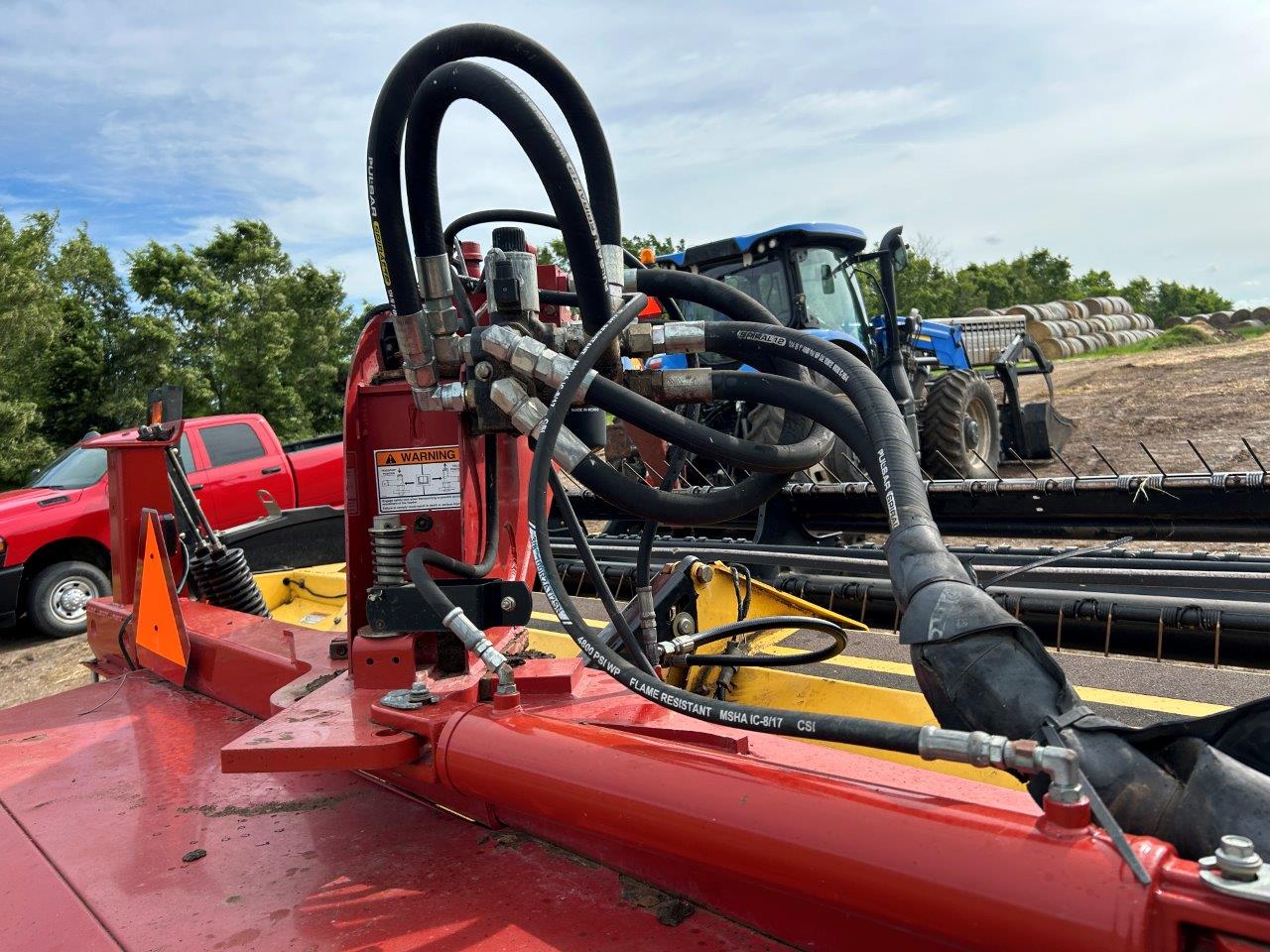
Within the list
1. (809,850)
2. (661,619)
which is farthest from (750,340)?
(661,619)

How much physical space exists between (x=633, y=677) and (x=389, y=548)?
0.89 m

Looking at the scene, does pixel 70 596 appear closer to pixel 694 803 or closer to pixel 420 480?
pixel 420 480

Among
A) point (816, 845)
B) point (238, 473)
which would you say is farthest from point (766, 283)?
point (816, 845)

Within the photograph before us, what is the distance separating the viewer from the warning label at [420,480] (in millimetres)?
2225

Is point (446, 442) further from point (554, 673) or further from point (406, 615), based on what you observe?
point (554, 673)

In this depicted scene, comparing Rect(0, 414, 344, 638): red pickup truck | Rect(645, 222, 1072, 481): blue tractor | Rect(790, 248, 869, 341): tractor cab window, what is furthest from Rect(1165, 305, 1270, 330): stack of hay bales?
Rect(0, 414, 344, 638): red pickup truck

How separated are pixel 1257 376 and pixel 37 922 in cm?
1863

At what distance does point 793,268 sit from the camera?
25.3ft

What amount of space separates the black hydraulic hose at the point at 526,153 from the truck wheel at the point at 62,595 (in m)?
7.10

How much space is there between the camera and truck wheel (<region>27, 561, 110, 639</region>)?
7.55 meters

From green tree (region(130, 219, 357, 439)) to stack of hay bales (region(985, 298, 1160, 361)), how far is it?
17.9m

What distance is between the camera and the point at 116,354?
16734mm

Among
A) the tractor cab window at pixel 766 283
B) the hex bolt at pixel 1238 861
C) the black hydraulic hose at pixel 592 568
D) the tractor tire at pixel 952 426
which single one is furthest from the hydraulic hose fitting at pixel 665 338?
the tractor tire at pixel 952 426

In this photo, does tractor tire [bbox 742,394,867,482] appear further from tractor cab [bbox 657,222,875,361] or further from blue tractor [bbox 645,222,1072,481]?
tractor cab [bbox 657,222,875,361]
